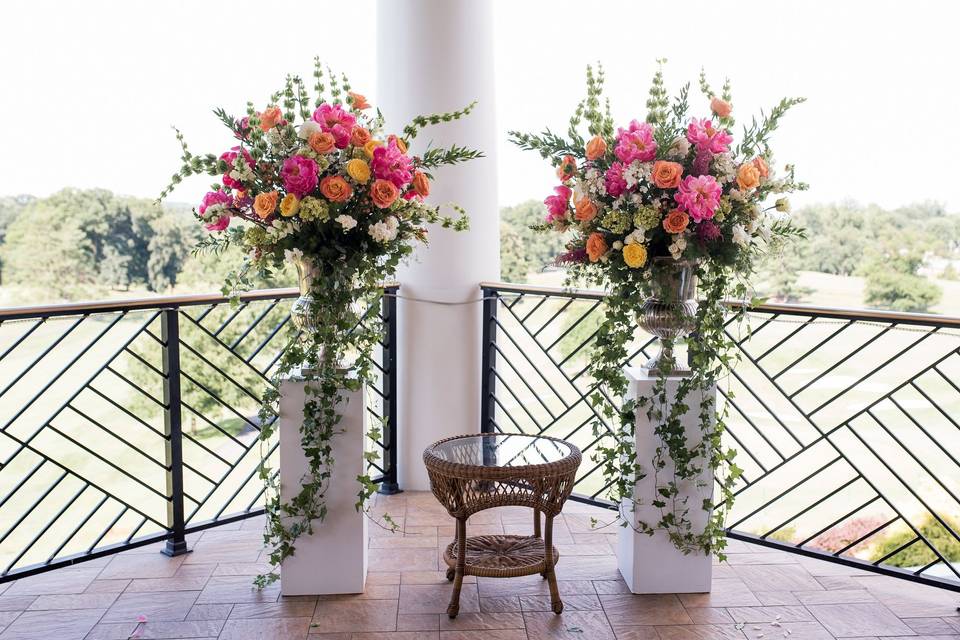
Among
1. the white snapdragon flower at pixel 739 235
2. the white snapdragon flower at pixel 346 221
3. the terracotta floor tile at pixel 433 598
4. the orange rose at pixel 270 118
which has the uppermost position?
the orange rose at pixel 270 118

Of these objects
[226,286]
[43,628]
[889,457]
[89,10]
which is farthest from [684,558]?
[89,10]

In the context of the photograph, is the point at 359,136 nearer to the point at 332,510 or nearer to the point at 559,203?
the point at 559,203

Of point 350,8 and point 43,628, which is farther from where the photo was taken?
point 350,8

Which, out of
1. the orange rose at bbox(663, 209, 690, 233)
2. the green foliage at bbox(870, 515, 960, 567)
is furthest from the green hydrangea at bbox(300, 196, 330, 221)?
the green foliage at bbox(870, 515, 960, 567)

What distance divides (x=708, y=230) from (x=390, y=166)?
0.93 meters

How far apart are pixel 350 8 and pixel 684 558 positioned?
10.5 metres

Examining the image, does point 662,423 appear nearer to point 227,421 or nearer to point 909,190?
point 227,421

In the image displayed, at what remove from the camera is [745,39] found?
11.8 metres

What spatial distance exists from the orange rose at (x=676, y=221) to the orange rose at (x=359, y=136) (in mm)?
887

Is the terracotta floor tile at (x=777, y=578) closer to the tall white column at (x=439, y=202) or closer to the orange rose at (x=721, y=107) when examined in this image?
the tall white column at (x=439, y=202)

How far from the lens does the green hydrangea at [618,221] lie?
96.0 inches

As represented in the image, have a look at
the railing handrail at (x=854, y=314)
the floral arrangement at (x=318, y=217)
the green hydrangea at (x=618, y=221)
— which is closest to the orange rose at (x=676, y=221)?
the green hydrangea at (x=618, y=221)

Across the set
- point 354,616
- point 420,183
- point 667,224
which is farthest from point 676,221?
point 354,616

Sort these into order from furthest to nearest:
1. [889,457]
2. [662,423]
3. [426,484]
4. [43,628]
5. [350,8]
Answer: [350,8]
[889,457]
[426,484]
[662,423]
[43,628]
